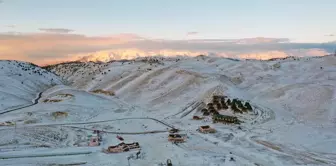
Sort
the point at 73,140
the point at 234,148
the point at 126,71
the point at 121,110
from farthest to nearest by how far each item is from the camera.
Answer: the point at 126,71, the point at 121,110, the point at 73,140, the point at 234,148

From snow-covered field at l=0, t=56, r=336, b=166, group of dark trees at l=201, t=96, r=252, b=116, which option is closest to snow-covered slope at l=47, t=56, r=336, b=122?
snow-covered field at l=0, t=56, r=336, b=166

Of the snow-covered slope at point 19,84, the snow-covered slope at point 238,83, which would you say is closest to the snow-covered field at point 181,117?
the snow-covered slope at point 238,83

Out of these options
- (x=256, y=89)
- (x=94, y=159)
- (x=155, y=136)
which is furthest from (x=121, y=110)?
(x=94, y=159)

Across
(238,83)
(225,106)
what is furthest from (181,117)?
(238,83)

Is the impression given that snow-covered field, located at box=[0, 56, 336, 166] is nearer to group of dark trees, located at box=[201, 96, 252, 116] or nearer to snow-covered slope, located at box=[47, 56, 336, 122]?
snow-covered slope, located at box=[47, 56, 336, 122]

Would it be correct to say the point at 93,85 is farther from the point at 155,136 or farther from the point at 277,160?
the point at 277,160

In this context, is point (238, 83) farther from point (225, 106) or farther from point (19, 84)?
point (19, 84)
